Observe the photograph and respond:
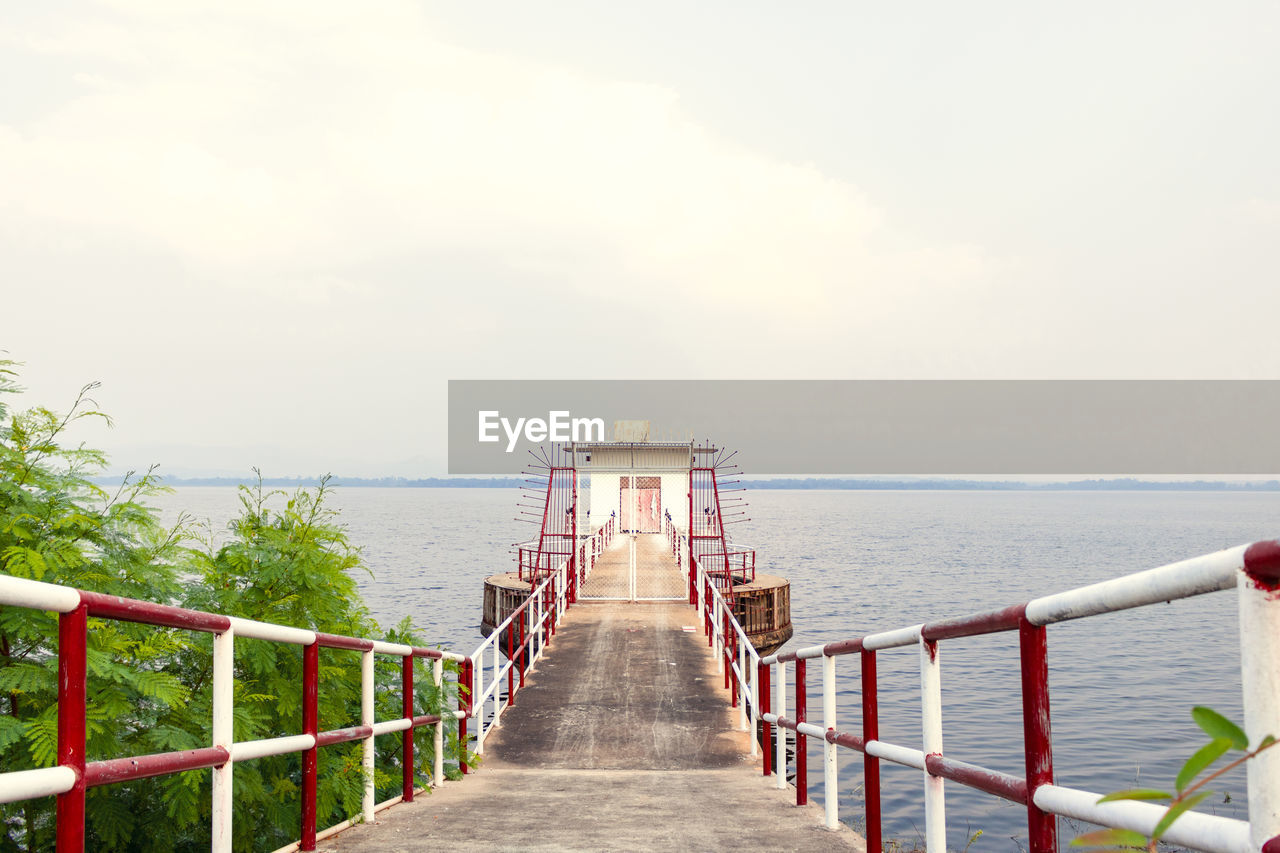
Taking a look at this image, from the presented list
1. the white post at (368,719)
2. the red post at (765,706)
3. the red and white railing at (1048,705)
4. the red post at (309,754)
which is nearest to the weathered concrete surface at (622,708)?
the red post at (765,706)

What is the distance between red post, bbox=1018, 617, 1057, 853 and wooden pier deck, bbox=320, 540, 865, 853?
292cm

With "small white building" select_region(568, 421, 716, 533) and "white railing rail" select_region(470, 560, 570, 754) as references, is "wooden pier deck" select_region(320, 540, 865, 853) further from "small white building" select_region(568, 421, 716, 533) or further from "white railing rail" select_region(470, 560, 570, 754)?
"small white building" select_region(568, 421, 716, 533)

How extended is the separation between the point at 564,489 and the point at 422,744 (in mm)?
19755

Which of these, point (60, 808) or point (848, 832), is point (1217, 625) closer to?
point (848, 832)

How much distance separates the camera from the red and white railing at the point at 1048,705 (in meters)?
1.58

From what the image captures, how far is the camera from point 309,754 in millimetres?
4785

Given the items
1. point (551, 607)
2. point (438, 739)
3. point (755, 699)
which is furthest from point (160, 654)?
point (551, 607)

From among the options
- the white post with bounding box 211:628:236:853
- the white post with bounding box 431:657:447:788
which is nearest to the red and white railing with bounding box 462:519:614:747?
the white post with bounding box 431:657:447:788

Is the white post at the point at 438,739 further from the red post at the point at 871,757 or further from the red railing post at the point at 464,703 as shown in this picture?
the red post at the point at 871,757

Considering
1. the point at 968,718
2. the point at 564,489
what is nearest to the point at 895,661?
the point at 968,718

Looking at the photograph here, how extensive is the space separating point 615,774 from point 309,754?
446 cm

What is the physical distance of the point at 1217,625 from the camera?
3538 centimetres

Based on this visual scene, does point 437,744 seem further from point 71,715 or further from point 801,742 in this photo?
point 71,715

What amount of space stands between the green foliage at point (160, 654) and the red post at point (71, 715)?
3.84 ft
